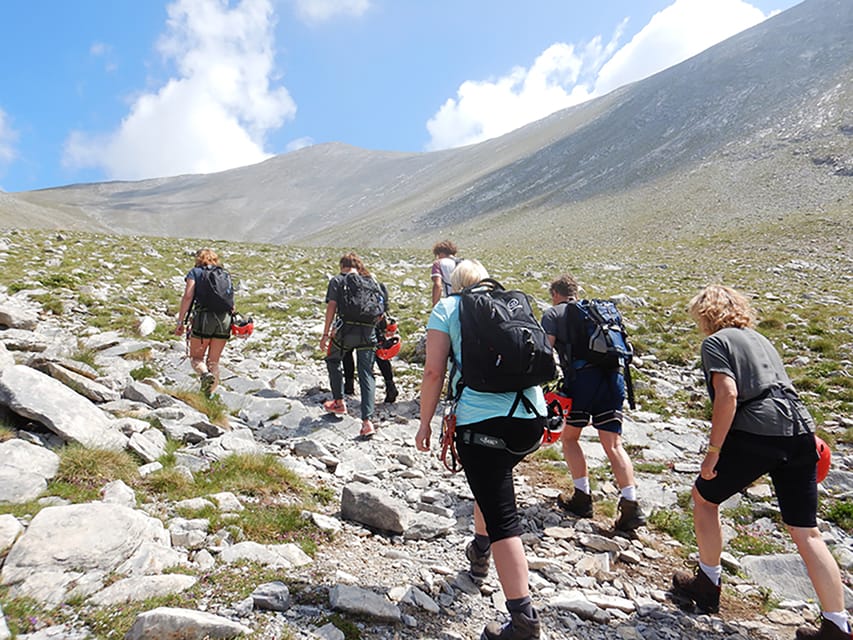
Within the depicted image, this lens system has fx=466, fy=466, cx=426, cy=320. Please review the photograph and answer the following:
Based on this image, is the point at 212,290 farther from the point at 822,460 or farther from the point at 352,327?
the point at 822,460

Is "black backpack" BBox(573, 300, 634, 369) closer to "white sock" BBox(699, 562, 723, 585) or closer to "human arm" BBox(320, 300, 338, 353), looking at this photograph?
"white sock" BBox(699, 562, 723, 585)

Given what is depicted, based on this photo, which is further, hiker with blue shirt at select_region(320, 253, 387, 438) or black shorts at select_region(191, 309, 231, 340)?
black shorts at select_region(191, 309, 231, 340)

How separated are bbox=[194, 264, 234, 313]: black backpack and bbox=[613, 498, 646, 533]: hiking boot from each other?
687cm

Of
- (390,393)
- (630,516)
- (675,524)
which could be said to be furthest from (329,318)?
(675,524)

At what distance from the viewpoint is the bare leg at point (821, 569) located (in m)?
3.59

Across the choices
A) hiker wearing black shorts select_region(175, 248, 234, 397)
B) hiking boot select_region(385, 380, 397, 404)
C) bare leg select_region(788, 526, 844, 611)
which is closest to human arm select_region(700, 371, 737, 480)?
bare leg select_region(788, 526, 844, 611)

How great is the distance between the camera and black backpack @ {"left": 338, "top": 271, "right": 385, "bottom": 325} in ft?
26.0

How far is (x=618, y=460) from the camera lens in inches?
209

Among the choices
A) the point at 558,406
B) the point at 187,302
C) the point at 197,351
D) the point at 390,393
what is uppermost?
the point at 187,302

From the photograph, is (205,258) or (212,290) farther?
(205,258)

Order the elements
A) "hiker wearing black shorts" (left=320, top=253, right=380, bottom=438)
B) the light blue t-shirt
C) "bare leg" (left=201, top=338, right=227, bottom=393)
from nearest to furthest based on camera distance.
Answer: the light blue t-shirt → "hiker wearing black shorts" (left=320, top=253, right=380, bottom=438) → "bare leg" (left=201, top=338, right=227, bottom=393)

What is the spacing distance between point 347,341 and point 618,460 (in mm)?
4615

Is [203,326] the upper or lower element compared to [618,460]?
upper

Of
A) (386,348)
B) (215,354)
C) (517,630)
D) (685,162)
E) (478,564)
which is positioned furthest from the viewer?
(685,162)
